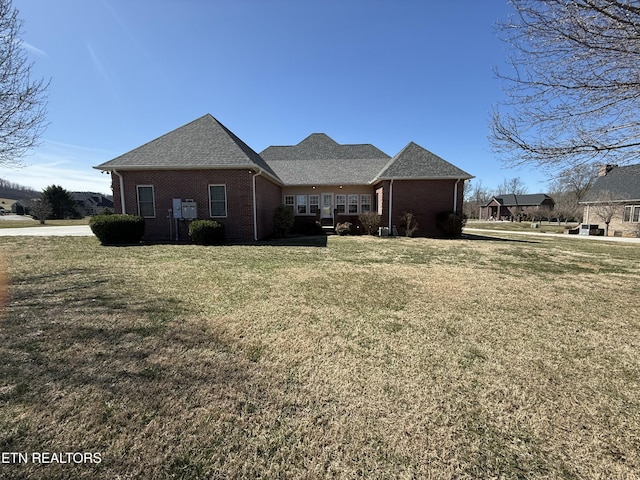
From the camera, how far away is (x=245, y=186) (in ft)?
41.8

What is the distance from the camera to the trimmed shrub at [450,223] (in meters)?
15.6

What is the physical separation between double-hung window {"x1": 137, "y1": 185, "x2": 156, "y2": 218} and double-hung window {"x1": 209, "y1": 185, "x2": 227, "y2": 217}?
9.00ft

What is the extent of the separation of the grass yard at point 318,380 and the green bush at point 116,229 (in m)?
5.93

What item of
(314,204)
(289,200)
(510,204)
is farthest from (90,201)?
(510,204)

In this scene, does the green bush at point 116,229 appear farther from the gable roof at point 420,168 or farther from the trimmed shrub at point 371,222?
the gable roof at point 420,168

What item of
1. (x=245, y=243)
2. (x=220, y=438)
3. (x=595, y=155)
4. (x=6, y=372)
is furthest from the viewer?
(x=245, y=243)

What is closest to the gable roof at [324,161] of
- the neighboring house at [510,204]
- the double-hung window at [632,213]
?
A: the double-hung window at [632,213]

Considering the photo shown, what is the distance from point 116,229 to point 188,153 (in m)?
4.56

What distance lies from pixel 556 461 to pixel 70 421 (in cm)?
353

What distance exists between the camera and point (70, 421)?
6.98 ft

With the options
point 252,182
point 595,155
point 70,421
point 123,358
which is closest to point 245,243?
point 252,182

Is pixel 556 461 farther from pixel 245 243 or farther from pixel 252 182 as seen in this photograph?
pixel 252 182

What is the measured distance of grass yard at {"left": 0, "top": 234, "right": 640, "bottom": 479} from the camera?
74.4 inches

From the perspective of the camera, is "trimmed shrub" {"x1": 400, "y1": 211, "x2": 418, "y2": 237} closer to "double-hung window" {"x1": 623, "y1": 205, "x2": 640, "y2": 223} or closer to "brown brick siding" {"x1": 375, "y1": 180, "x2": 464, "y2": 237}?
"brown brick siding" {"x1": 375, "y1": 180, "x2": 464, "y2": 237}
